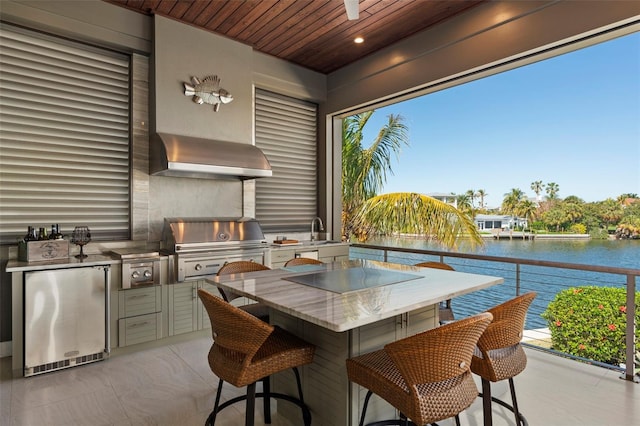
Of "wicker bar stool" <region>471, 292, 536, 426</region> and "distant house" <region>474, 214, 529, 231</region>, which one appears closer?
"wicker bar stool" <region>471, 292, 536, 426</region>

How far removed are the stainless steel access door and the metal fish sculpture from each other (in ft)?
6.48

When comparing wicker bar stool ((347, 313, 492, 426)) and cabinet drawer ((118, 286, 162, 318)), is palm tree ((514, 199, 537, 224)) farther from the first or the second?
cabinet drawer ((118, 286, 162, 318))

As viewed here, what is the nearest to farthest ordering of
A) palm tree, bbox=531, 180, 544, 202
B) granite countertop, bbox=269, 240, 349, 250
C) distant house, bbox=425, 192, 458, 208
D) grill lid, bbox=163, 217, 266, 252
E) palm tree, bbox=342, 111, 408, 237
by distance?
grill lid, bbox=163, 217, 266, 252 < granite countertop, bbox=269, 240, 349, 250 < distant house, bbox=425, 192, 458, 208 < palm tree, bbox=531, 180, 544, 202 < palm tree, bbox=342, 111, 408, 237

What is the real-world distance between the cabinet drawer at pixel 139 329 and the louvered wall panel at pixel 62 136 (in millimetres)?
926

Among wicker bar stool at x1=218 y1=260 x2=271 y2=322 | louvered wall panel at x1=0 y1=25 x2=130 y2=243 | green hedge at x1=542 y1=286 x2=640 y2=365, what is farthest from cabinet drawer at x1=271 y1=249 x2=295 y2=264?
green hedge at x1=542 y1=286 x2=640 y2=365

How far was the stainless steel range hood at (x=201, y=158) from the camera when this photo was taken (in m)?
3.28

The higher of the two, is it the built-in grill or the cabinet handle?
the built-in grill

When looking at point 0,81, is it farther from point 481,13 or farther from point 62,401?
point 481,13

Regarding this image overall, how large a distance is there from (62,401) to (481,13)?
4.51m

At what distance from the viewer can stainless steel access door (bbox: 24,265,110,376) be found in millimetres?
2541

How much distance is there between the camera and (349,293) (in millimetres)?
1694

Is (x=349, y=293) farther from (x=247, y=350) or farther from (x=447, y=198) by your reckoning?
(x=447, y=198)

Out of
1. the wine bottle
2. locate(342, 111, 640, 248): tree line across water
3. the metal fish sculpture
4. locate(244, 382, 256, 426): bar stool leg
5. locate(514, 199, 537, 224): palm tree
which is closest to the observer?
locate(244, 382, 256, 426): bar stool leg

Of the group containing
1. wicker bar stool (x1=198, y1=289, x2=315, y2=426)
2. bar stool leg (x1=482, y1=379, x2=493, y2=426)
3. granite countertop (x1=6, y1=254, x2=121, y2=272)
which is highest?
granite countertop (x1=6, y1=254, x2=121, y2=272)
